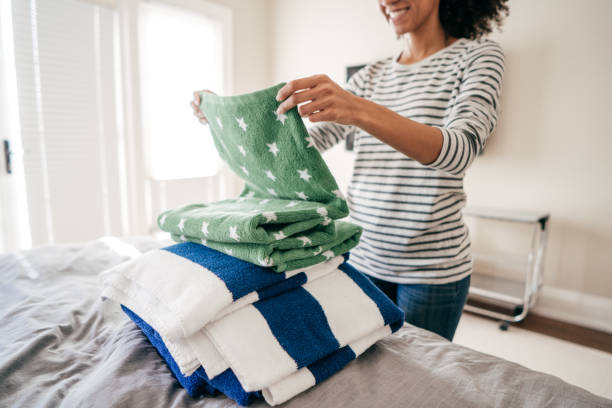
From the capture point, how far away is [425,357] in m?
0.61

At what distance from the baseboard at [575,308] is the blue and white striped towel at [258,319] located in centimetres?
239

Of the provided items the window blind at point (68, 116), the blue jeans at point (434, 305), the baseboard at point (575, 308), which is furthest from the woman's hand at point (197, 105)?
the baseboard at point (575, 308)

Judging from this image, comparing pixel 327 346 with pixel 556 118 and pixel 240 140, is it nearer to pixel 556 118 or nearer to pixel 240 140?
pixel 240 140

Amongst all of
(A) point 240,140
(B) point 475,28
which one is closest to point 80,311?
(A) point 240,140

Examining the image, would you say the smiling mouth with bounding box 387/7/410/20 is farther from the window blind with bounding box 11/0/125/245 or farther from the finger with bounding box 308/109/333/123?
the window blind with bounding box 11/0/125/245

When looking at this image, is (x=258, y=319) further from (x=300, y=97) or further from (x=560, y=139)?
(x=560, y=139)

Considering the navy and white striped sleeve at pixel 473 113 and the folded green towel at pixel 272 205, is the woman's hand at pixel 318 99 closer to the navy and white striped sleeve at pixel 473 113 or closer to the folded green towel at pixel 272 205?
the folded green towel at pixel 272 205

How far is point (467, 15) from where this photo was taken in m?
0.94

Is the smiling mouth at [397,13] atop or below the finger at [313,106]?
atop

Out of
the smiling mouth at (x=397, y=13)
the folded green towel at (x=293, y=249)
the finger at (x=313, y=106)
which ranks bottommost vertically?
the folded green towel at (x=293, y=249)

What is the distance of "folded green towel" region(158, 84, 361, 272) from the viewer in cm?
51

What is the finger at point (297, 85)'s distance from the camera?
0.52 m

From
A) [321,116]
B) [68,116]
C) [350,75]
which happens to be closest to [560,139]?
[350,75]

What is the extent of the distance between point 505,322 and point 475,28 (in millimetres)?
1946
